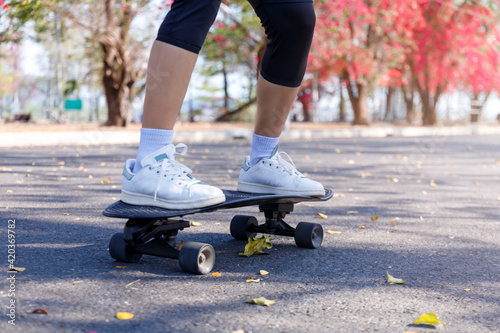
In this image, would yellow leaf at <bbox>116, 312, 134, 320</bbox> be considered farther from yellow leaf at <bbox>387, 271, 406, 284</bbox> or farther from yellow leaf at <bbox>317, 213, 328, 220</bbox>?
yellow leaf at <bbox>317, 213, 328, 220</bbox>

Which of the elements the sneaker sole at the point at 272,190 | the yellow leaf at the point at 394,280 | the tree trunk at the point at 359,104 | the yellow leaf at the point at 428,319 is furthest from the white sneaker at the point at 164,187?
the tree trunk at the point at 359,104

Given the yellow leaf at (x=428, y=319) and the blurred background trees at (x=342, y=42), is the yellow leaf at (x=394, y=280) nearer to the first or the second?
the yellow leaf at (x=428, y=319)

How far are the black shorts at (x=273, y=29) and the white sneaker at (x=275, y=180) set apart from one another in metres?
0.37

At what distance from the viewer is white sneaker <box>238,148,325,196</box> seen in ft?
7.97

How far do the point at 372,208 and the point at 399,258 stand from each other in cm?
143

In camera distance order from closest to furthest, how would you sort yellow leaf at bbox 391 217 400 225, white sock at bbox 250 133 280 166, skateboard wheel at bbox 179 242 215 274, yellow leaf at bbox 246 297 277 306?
1. yellow leaf at bbox 246 297 277 306
2. skateboard wheel at bbox 179 242 215 274
3. white sock at bbox 250 133 280 166
4. yellow leaf at bbox 391 217 400 225

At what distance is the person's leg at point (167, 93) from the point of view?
2.08 meters

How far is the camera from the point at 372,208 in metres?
3.82

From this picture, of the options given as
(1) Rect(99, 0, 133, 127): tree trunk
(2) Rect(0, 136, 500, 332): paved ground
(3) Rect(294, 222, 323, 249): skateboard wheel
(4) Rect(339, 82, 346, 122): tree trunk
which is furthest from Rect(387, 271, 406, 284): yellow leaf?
(4) Rect(339, 82, 346, 122): tree trunk

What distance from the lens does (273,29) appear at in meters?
2.38

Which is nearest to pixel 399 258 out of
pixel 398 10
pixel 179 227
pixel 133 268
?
pixel 179 227

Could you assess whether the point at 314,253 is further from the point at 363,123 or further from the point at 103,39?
the point at 363,123

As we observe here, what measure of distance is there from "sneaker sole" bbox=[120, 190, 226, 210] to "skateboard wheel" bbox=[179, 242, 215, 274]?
5.4 inches

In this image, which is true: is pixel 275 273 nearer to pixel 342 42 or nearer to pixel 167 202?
pixel 167 202
